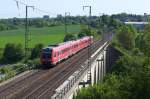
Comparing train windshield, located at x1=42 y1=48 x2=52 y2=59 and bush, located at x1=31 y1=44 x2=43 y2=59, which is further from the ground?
train windshield, located at x1=42 y1=48 x2=52 y2=59

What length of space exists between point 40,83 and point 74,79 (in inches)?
178

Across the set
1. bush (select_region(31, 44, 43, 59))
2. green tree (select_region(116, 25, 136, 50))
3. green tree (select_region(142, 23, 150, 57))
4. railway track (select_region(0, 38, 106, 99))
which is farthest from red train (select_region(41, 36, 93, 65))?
green tree (select_region(116, 25, 136, 50))

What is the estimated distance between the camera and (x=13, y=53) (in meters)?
116

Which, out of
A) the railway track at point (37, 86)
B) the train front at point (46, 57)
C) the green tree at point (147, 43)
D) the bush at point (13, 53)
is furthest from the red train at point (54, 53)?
the bush at point (13, 53)

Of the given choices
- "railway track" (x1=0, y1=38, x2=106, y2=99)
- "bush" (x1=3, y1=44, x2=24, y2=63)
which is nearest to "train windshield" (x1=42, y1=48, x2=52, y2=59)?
"railway track" (x1=0, y1=38, x2=106, y2=99)

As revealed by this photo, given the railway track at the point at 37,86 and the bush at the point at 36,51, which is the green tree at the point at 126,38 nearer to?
the bush at the point at 36,51

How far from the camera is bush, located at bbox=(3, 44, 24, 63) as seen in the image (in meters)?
115

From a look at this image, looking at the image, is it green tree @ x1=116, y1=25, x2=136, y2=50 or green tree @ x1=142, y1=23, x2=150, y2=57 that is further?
green tree @ x1=116, y1=25, x2=136, y2=50

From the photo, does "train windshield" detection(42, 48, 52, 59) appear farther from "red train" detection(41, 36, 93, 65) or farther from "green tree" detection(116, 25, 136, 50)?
"green tree" detection(116, 25, 136, 50)

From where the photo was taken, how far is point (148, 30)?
41000 mm

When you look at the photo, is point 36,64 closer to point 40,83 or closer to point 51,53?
point 51,53

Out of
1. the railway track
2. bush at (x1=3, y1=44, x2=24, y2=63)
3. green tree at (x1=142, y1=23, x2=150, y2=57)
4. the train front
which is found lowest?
bush at (x1=3, y1=44, x2=24, y2=63)

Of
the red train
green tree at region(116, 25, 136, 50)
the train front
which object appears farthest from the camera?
green tree at region(116, 25, 136, 50)

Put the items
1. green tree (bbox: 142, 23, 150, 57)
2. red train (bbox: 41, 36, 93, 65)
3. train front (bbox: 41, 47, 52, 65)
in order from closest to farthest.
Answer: green tree (bbox: 142, 23, 150, 57), train front (bbox: 41, 47, 52, 65), red train (bbox: 41, 36, 93, 65)
